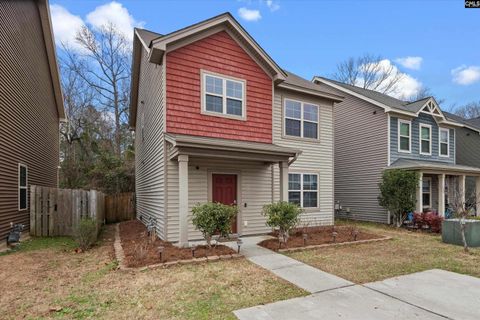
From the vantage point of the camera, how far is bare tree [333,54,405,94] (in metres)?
30.2

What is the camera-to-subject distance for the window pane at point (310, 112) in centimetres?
1211

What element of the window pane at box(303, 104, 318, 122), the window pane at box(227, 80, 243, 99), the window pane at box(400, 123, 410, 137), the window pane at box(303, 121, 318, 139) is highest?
the window pane at box(227, 80, 243, 99)

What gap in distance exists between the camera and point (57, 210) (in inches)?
392

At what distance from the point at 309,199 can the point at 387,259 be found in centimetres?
517

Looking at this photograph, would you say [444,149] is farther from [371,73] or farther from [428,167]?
[371,73]

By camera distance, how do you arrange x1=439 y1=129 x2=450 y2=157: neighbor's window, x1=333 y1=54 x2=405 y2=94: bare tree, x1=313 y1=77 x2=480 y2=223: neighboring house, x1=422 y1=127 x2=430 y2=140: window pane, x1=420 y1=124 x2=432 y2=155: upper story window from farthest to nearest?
1. x1=333 y1=54 x2=405 y2=94: bare tree
2. x1=439 y1=129 x2=450 y2=157: neighbor's window
3. x1=422 y1=127 x2=430 y2=140: window pane
4. x1=420 y1=124 x2=432 y2=155: upper story window
5. x1=313 y1=77 x2=480 y2=223: neighboring house

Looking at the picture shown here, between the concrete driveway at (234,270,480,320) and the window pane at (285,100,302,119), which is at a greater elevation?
the window pane at (285,100,302,119)

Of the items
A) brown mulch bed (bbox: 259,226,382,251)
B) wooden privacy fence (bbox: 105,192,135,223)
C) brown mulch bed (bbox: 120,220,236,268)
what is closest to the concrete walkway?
brown mulch bed (bbox: 259,226,382,251)

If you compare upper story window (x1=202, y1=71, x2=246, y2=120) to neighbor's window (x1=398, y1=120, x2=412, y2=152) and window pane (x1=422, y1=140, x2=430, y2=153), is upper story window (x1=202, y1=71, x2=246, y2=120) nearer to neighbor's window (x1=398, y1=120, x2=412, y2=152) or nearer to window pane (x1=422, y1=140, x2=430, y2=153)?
neighbor's window (x1=398, y1=120, x2=412, y2=152)

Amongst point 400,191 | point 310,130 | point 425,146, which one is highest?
point 310,130

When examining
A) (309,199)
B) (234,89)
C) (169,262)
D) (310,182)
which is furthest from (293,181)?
(169,262)

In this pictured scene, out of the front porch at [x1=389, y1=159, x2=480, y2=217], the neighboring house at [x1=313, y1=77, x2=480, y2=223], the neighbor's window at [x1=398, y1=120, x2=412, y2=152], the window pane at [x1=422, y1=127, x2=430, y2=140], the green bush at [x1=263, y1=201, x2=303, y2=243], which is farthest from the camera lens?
the window pane at [x1=422, y1=127, x2=430, y2=140]

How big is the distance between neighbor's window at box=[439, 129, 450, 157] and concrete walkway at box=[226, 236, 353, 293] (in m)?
14.6

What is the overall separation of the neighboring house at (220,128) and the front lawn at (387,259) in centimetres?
266
